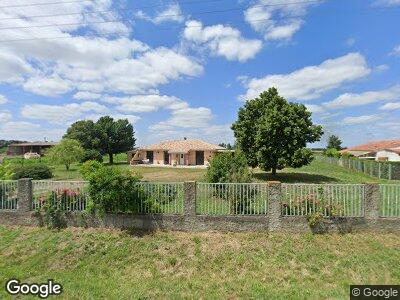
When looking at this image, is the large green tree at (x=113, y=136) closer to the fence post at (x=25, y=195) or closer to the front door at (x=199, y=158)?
the front door at (x=199, y=158)

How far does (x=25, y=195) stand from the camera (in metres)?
11.2

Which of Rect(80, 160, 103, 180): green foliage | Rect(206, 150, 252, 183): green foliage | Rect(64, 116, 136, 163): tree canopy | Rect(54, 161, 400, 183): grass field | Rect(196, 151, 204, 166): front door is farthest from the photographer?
Rect(64, 116, 136, 163): tree canopy

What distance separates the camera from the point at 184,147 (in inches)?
1751

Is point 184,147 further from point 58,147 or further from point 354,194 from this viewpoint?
point 354,194

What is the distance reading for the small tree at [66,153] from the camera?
3941cm

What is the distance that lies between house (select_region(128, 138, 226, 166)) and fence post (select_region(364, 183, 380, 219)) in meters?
31.4

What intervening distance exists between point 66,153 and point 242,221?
35.4 metres

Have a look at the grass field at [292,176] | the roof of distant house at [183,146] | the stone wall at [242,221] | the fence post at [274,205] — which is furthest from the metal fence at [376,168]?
the fence post at [274,205]

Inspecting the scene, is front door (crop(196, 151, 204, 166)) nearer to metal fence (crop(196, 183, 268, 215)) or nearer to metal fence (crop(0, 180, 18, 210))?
metal fence (crop(0, 180, 18, 210))

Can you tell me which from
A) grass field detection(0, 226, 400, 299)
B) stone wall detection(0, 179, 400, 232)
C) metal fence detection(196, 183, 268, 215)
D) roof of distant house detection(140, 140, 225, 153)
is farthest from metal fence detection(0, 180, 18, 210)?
roof of distant house detection(140, 140, 225, 153)

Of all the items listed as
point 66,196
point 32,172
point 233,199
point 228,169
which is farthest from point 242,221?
point 32,172

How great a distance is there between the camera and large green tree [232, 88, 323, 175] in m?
21.8

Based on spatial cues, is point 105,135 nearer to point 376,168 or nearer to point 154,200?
point 376,168

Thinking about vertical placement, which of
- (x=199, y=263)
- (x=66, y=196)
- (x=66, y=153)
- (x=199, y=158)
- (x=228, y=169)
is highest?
(x=66, y=153)
